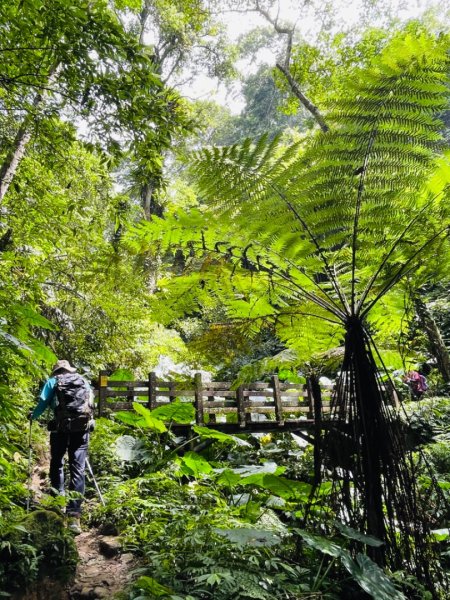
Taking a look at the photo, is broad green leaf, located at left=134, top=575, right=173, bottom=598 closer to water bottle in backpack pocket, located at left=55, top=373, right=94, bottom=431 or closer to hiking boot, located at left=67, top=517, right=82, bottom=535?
hiking boot, located at left=67, top=517, right=82, bottom=535

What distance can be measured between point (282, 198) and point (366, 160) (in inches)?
15.4

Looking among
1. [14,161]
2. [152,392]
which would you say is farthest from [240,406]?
[14,161]

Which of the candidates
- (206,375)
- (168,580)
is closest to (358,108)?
(168,580)

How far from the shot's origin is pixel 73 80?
274 cm

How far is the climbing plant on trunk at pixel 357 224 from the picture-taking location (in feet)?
5.22

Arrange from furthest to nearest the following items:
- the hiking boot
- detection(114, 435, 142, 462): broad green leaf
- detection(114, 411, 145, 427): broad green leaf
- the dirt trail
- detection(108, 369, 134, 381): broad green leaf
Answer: detection(108, 369, 134, 381): broad green leaf < detection(114, 435, 142, 462): broad green leaf < detection(114, 411, 145, 427): broad green leaf < the hiking boot < the dirt trail

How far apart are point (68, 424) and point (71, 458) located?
0.32m

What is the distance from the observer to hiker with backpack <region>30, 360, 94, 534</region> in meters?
3.52

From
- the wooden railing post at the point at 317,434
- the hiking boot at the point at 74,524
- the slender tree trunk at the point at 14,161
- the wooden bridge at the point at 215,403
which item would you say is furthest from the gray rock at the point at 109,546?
the slender tree trunk at the point at 14,161

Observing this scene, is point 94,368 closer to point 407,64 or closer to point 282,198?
point 282,198

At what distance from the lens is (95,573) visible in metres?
2.70

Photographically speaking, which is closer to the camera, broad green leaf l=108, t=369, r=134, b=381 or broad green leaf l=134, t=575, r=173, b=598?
broad green leaf l=134, t=575, r=173, b=598

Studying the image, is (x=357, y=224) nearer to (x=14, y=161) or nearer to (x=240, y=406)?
(x=14, y=161)

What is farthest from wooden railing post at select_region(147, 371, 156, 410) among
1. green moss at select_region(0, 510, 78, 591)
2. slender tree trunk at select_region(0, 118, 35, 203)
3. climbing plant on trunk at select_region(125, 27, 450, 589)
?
climbing plant on trunk at select_region(125, 27, 450, 589)
